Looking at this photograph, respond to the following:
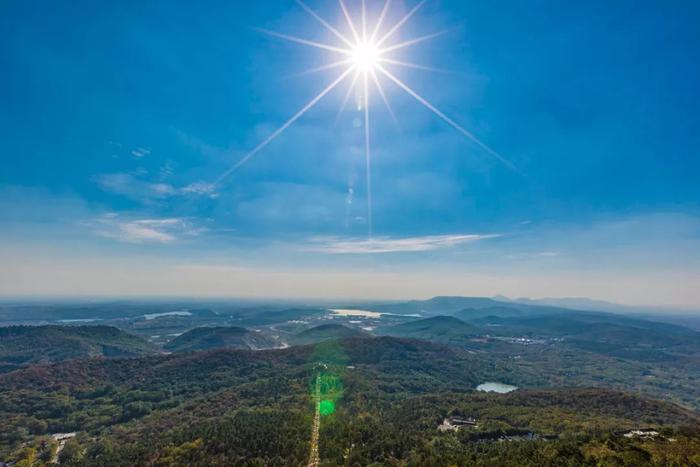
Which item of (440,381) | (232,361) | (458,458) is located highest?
(458,458)

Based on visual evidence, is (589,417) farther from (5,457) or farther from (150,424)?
(5,457)

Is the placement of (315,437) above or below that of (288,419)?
above

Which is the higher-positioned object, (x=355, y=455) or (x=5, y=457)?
(x=355, y=455)

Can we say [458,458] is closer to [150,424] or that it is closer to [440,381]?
[150,424]

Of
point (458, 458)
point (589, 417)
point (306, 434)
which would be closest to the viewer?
point (458, 458)

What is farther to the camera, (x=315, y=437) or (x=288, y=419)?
(x=288, y=419)

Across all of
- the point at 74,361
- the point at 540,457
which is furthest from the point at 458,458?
the point at 74,361

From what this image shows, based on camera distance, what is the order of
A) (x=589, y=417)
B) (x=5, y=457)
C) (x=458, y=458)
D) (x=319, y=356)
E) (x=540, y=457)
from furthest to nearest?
(x=319, y=356)
(x=589, y=417)
(x=5, y=457)
(x=458, y=458)
(x=540, y=457)

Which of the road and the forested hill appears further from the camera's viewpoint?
the road

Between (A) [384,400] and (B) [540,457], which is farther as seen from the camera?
(A) [384,400]

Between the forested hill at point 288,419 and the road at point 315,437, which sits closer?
the forested hill at point 288,419
